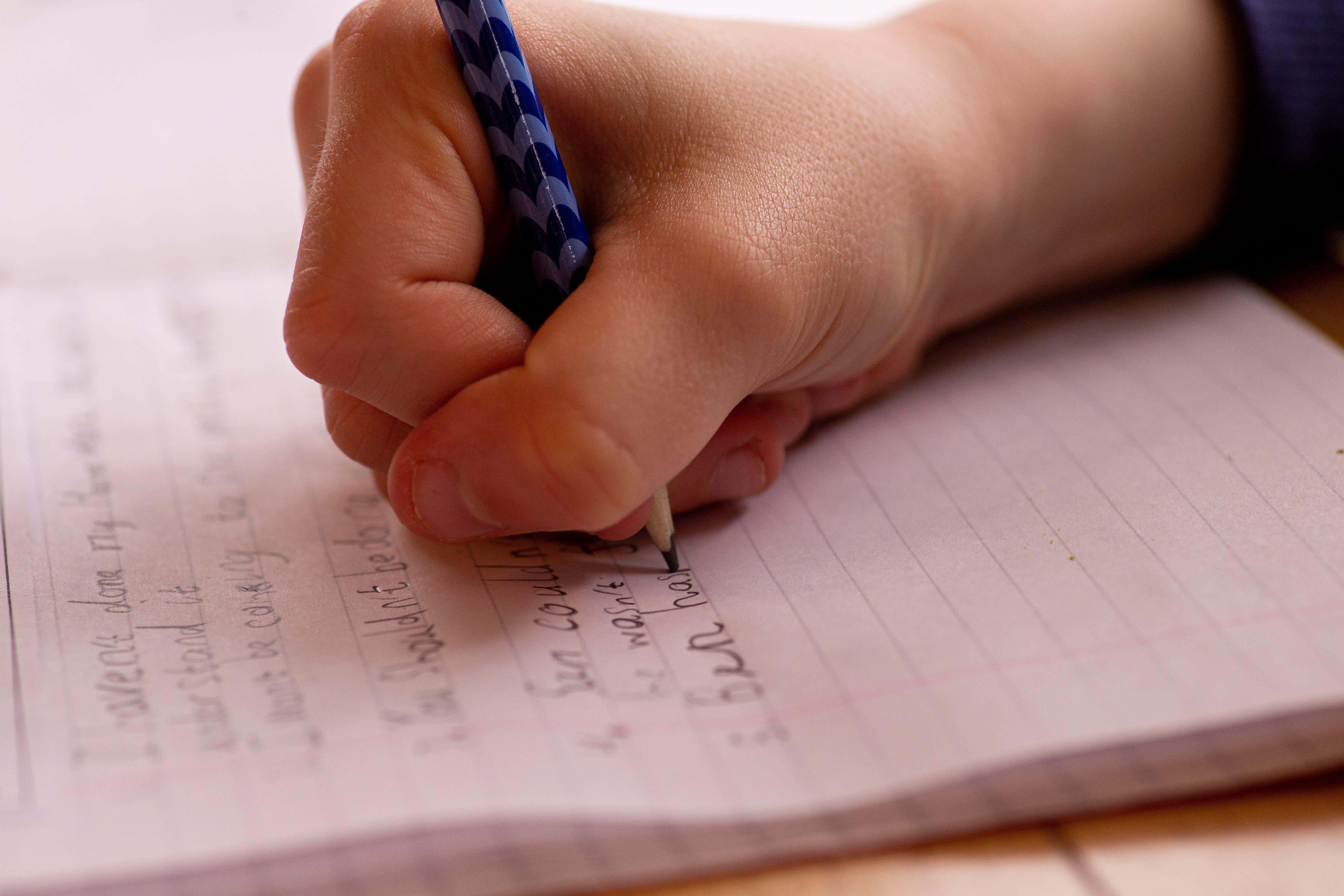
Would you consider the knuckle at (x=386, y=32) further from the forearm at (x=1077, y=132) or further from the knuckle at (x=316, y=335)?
the forearm at (x=1077, y=132)

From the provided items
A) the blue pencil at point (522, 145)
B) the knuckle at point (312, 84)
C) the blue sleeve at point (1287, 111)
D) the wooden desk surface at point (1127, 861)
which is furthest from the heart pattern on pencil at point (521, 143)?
the blue sleeve at point (1287, 111)

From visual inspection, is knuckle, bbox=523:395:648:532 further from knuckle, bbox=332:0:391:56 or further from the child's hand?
knuckle, bbox=332:0:391:56

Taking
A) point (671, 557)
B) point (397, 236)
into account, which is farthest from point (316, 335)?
point (671, 557)

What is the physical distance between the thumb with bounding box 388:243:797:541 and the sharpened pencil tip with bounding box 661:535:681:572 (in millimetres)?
38

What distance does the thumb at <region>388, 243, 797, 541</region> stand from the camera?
1.15ft

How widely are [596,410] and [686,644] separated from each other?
0.09 m

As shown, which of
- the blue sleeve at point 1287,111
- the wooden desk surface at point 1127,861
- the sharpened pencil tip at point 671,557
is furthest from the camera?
the blue sleeve at point 1287,111

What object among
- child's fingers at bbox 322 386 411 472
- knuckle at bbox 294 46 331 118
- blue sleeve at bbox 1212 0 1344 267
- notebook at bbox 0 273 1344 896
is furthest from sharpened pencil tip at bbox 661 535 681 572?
blue sleeve at bbox 1212 0 1344 267

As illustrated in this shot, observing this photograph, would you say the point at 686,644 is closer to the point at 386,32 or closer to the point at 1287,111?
the point at 386,32

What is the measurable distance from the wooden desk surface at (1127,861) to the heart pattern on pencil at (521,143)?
21cm

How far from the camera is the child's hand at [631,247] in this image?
358 mm

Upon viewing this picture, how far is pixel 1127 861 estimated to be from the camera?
0.30m

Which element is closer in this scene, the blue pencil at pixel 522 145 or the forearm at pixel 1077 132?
the blue pencil at pixel 522 145

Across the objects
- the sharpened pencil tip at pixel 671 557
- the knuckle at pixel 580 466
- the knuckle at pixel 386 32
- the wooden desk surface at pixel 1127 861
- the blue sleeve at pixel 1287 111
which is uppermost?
the knuckle at pixel 386 32
